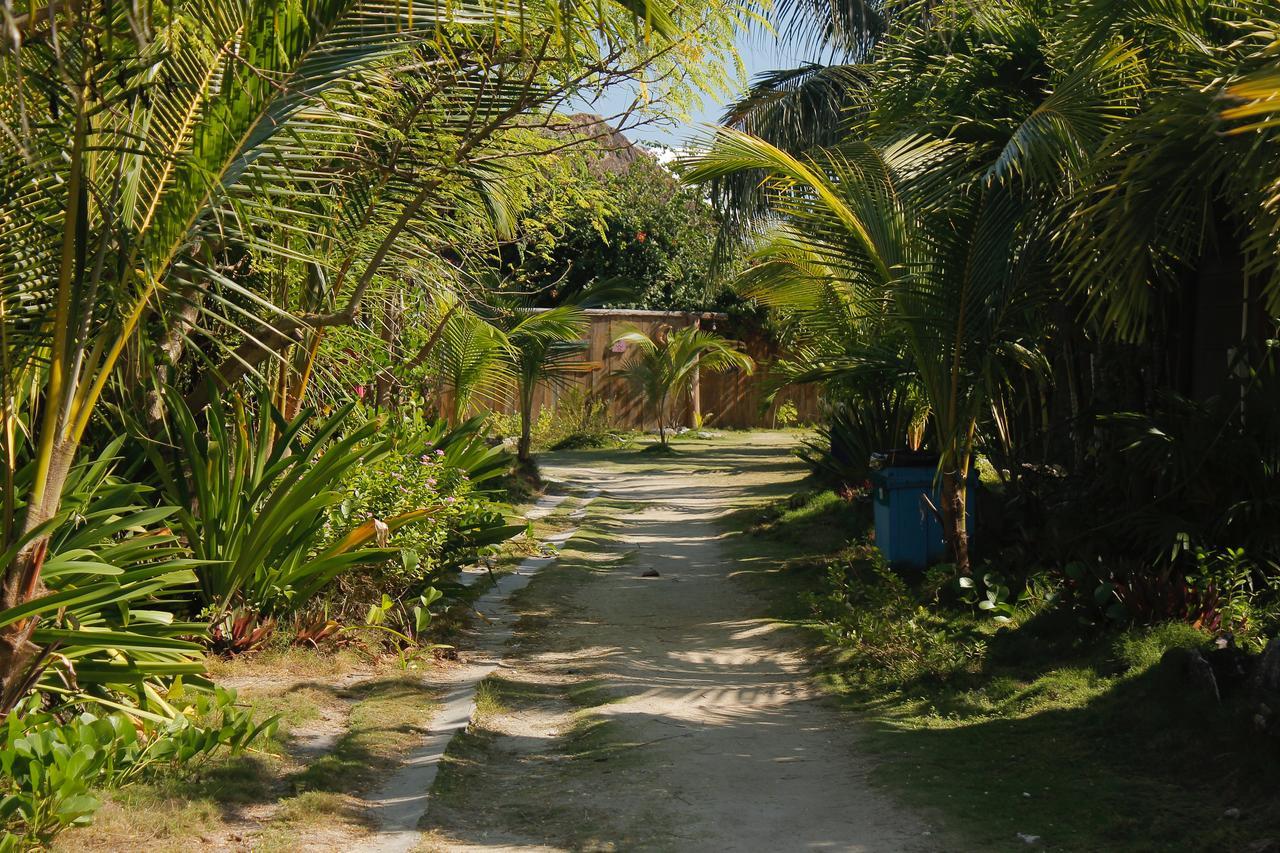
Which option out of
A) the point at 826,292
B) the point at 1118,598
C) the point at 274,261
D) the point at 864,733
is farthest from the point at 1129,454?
the point at 274,261

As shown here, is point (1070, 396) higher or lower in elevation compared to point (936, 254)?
lower

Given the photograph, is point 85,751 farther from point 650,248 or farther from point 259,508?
point 650,248

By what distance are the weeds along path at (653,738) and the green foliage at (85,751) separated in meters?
0.87

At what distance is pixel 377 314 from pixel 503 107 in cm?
298

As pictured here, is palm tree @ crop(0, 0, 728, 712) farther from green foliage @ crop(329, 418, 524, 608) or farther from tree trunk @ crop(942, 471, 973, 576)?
tree trunk @ crop(942, 471, 973, 576)

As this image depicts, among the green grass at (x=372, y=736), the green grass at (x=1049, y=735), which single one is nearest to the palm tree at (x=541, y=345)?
the green grass at (x=1049, y=735)

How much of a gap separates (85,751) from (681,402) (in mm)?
20766

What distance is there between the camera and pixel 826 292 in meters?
9.26

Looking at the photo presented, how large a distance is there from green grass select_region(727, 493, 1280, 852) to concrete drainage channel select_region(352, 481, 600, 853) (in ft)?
6.02

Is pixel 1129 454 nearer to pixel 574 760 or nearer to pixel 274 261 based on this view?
pixel 574 760

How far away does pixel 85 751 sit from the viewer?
3.65 m

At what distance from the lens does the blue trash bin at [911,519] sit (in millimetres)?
8250

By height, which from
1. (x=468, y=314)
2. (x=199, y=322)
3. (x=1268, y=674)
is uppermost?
(x=468, y=314)

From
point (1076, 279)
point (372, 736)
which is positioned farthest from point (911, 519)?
point (372, 736)
